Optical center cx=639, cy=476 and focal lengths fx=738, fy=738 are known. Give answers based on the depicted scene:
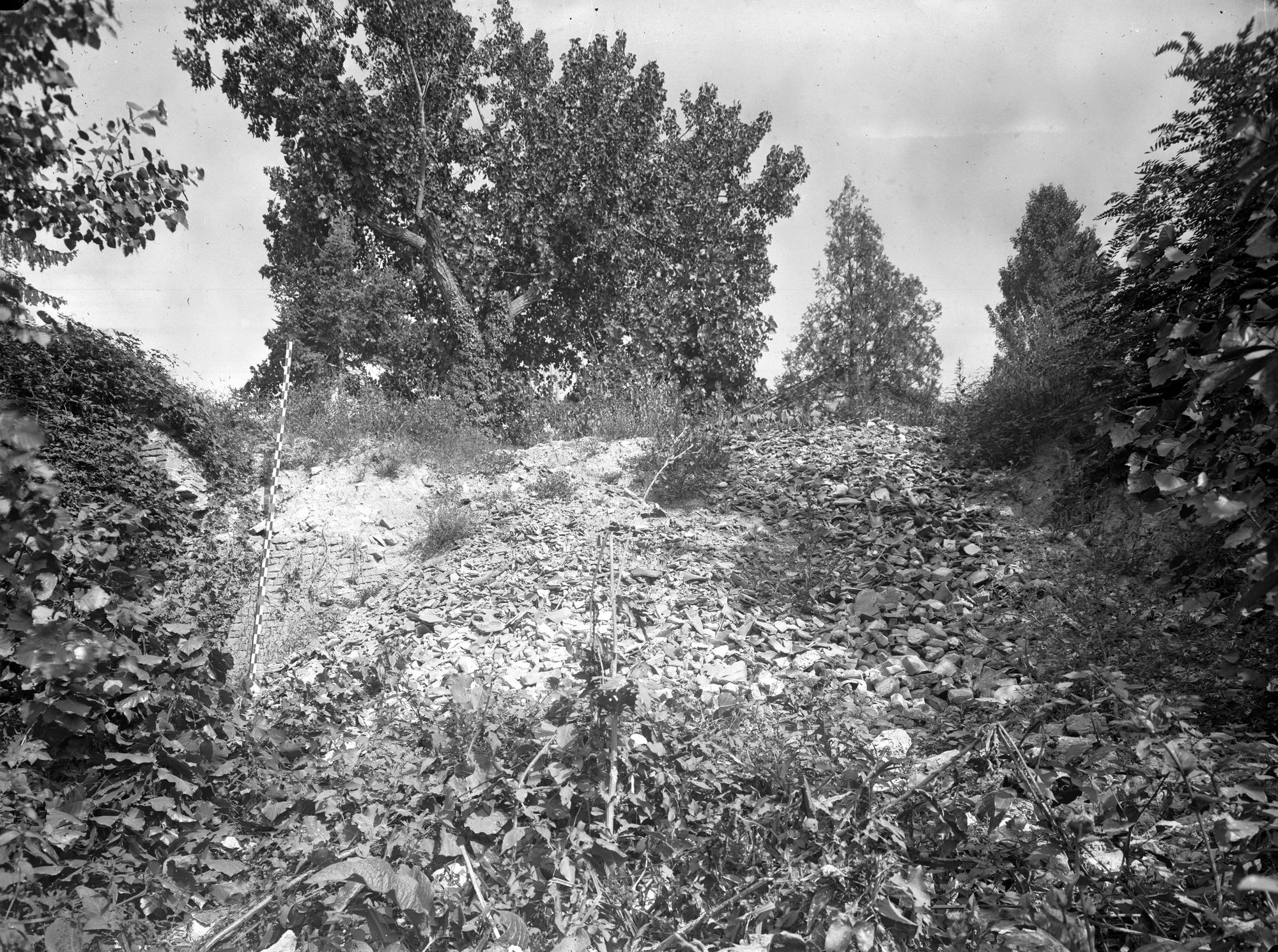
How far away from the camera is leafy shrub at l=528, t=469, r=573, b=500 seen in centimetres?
737

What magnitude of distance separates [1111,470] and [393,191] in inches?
409

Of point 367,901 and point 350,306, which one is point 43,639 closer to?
point 367,901

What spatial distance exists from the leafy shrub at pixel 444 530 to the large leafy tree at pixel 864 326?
216 inches

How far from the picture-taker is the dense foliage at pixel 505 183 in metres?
11.0

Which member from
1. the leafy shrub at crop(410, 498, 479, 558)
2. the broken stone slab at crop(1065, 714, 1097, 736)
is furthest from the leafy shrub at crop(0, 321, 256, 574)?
the broken stone slab at crop(1065, 714, 1097, 736)

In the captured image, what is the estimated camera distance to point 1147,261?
198cm

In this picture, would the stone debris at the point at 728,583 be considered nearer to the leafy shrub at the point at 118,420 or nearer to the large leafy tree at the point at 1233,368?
the leafy shrub at the point at 118,420

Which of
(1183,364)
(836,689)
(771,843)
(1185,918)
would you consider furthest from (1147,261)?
(836,689)

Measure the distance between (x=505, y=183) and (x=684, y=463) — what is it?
7.12m

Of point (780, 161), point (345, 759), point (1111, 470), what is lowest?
point (345, 759)

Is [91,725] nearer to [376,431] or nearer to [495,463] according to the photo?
[495,463]

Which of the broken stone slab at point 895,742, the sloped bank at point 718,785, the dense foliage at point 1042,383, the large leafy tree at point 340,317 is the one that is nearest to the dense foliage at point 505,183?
the large leafy tree at point 340,317

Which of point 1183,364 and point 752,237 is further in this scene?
point 752,237

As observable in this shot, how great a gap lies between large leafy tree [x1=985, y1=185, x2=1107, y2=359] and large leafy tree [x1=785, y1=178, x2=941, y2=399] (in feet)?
3.76
